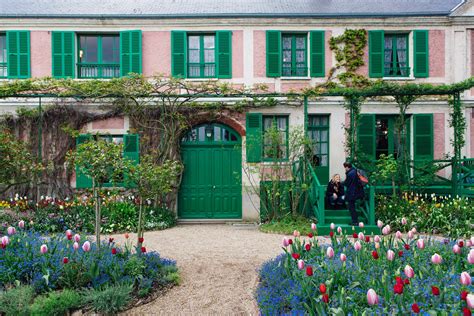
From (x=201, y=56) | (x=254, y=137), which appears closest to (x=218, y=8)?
(x=201, y=56)

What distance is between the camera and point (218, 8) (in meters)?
11.8

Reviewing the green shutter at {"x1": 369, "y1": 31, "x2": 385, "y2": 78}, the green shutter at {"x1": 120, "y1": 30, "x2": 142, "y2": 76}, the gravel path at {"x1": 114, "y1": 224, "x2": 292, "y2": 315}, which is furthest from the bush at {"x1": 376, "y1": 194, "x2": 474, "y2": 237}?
the green shutter at {"x1": 120, "y1": 30, "x2": 142, "y2": 76}

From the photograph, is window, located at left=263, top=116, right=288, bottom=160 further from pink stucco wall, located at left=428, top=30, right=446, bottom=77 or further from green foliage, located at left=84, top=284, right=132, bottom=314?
green foliage, located at left=84, top=284, right=132, bottom=314

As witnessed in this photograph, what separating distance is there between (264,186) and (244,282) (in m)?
5.22

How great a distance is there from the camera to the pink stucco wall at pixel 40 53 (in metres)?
11.0

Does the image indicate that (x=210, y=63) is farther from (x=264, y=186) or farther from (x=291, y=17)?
(x=264, y=186)

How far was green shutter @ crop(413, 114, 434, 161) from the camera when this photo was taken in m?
11.1

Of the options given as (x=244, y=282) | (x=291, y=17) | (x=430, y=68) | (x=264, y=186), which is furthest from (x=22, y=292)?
(x=430, y=68)

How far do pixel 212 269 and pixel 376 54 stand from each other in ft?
27.7

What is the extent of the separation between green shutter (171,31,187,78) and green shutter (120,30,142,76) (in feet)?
3.01

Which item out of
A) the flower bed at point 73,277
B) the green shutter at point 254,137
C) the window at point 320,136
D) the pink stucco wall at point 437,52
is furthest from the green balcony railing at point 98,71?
the pink stucco wall at point 437,52

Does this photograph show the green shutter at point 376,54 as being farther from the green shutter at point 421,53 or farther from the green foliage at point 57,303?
the green foliage at point 57,303

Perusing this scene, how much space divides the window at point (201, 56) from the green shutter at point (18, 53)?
4521mm

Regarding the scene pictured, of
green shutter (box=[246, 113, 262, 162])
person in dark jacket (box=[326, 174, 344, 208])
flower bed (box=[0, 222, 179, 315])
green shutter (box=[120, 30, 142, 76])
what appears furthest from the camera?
green shutter (box=[120, 30, 142, 76])
